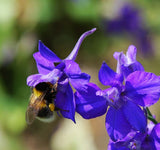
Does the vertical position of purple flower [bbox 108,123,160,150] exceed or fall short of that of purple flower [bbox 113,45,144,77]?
it falls short

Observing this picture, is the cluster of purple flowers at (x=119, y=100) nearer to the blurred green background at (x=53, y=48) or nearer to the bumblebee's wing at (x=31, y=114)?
the bumblebee's wing at (x=31, y=114)

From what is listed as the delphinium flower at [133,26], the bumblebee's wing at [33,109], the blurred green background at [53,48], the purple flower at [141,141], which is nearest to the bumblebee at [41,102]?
the bumblebee's wing at [33,109]

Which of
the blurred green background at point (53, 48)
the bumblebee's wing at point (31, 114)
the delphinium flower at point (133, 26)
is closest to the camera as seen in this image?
the bumblebee's wing at point (31, 114)

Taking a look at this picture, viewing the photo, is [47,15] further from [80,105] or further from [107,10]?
[80,105]

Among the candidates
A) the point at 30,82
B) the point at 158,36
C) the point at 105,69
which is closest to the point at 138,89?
the point at 105,69

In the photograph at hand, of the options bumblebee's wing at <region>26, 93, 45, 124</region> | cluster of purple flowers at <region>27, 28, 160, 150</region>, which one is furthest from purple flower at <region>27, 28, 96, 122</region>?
bumblebee's wing at <region>26, 93, 45, 124</region>

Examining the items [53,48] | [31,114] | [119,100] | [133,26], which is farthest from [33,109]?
[53,48]

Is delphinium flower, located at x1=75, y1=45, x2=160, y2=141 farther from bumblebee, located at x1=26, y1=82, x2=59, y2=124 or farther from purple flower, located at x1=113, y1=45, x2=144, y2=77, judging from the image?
bumblebee, located at x1=26, y1=82, x2=59, y2=124
